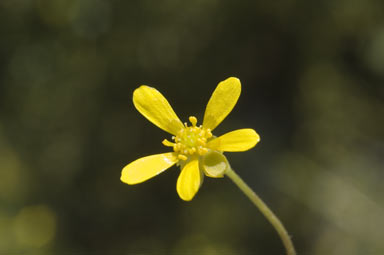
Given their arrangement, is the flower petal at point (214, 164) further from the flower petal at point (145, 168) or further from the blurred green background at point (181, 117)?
the blurred green background at point (181, 117)

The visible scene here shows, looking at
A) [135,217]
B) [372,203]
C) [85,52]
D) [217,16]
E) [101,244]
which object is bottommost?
[101,244]

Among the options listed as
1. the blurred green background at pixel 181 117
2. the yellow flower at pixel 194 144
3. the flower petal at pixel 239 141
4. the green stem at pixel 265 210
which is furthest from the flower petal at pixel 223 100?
the blurred green background at pixel 181 117

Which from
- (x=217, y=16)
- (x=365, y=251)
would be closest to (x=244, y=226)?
(x=365, y=251)

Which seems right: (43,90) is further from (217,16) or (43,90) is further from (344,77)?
(344,77)

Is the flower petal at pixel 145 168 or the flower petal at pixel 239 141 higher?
the flower petal at pixel 239 141

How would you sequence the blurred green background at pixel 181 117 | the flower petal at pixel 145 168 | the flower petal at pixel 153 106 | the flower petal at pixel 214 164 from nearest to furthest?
1. the flower petal at pixel 214 164
2. the flower petal at pixel 145 168
3. the flower petal at pixel 153 106
4. the blurred green background at pixel 181 117

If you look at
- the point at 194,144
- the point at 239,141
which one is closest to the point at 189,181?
the point at 239,141

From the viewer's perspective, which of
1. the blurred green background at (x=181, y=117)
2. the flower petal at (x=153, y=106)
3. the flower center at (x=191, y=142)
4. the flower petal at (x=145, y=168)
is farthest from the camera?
the blurred green background at (x=181, y=117)
